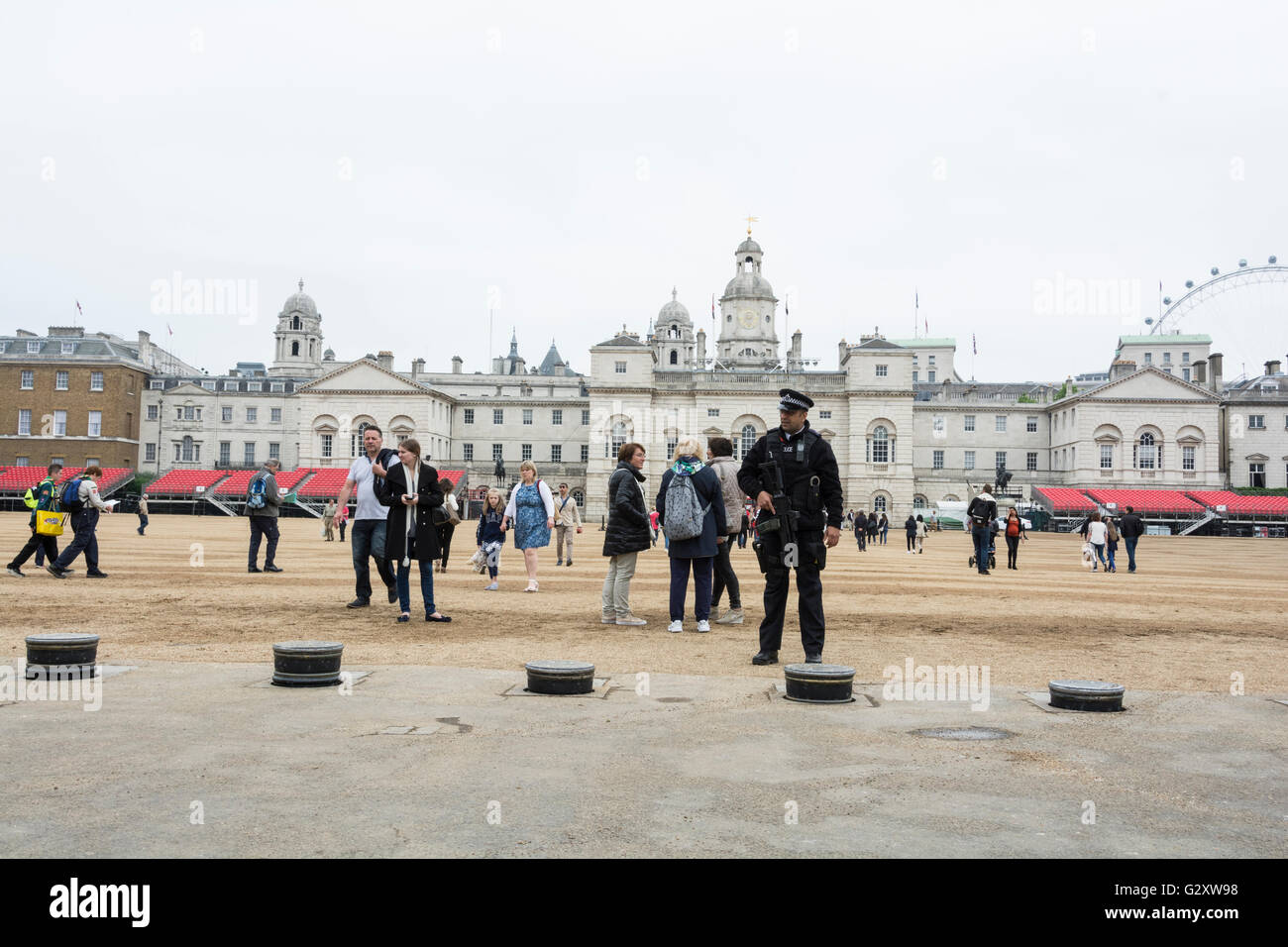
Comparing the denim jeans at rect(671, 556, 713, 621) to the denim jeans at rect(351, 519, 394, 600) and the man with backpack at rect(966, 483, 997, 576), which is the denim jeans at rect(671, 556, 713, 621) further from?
the man with backpack at rect(966, 483, 997, 576)

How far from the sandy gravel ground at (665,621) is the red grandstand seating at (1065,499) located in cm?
5555

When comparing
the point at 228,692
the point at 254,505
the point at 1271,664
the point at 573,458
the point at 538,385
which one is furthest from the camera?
the point at 538,385

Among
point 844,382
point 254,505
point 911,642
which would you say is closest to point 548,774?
point 911,642

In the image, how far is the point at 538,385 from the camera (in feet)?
328

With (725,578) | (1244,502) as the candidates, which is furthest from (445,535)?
(1244,502)

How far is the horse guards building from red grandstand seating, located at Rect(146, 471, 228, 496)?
7.17 m

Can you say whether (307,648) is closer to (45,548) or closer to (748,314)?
(45,548)

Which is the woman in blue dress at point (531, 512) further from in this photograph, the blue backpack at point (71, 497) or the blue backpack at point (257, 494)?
the blue backpack at point (71, 497)

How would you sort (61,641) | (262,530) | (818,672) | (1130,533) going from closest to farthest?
(818,672) < (61,641) < (262,530) < (1130,533)

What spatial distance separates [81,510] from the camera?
1555cm

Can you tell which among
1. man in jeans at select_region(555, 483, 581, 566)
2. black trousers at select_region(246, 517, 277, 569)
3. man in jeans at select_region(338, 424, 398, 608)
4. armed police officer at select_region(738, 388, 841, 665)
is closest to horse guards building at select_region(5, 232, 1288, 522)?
man in jeans at select_region(555, 483, 581, 566)

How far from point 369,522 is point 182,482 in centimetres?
7185
